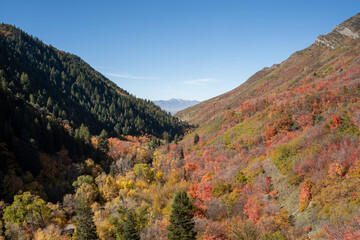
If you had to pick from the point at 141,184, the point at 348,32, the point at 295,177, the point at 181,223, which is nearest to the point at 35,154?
the point at 141,184

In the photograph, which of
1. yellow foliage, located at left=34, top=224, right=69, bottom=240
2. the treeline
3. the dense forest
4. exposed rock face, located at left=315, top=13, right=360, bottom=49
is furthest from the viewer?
exposed rock face, located at left=315, top=13, right=360, bottom=49

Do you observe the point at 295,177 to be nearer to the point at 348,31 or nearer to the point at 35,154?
the point at 35,154

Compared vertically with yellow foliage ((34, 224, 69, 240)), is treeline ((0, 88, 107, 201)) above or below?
above

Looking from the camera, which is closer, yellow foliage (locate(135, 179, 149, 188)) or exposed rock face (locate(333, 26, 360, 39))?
yellow foliage (locate(135, 179, 149, 188))

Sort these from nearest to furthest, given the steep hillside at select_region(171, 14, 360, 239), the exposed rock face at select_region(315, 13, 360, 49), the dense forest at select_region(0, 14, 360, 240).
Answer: the steep hillside at select_region(171, 14, 360, 239) → the dense forest at select_region(0, 14, 360, 240) → the exposed rock face at select_region(315, 13, 360, 49)

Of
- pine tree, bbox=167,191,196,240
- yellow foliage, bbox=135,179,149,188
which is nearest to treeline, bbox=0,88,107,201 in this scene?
yellow foliage, bbox=135,179,149,188

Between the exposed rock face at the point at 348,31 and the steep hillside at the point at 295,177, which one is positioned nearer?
the steep hillside at the point at 295,177

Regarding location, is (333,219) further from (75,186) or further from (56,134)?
(56,134)

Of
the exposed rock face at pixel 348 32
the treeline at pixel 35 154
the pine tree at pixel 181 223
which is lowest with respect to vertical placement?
the pine tree at pixel 181 223

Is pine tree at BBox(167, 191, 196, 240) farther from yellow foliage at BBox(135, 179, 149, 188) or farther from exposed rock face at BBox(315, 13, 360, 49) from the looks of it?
exposed rock face at BBox(315, 13, 360, 49)

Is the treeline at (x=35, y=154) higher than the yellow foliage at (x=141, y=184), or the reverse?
the treeline at (x=35, y=154)

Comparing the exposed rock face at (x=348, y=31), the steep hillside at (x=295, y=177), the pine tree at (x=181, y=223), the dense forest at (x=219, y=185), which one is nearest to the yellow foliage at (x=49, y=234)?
the dense forest at (x=219, y=185)

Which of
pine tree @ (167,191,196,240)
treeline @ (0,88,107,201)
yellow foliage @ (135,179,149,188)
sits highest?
treeline @ (0,88,107,201)

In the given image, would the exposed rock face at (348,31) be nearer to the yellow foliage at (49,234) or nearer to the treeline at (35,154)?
the treeline at (35,154)
